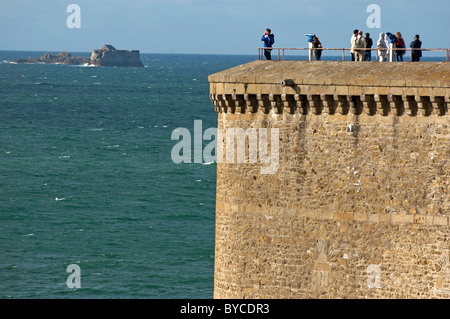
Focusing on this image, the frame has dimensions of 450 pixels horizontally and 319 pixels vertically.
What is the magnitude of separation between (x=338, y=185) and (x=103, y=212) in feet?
190

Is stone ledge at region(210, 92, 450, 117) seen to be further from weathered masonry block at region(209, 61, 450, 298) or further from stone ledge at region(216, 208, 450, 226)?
stone ledge at region(216, 208, 450, 226)

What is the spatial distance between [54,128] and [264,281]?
373ft

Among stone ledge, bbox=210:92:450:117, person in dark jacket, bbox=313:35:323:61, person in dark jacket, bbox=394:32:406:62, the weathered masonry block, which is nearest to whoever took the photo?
stone ledge, bbox=210:92:450:117

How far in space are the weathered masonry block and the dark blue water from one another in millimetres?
30469

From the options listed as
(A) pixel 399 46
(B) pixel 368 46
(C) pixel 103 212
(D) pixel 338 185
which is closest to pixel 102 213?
(C) pixel 103 212

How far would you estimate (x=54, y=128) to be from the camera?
141500mm

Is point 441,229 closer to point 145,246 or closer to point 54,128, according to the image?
point 145,246

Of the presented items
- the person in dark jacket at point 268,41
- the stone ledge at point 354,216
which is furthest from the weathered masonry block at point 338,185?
the person in dark jacket at point 268,41

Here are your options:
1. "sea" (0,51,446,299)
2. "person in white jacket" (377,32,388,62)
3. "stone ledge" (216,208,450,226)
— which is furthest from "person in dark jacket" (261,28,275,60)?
"sea" (0,51,446,299)

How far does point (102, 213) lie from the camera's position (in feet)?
282

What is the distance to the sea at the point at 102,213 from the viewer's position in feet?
213

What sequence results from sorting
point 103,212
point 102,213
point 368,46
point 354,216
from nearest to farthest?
point 354,216 < point 368,46 < point 102,213 < point 103,212

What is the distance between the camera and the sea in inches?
2554

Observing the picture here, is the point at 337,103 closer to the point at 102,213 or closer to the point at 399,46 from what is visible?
the point at 399,46
